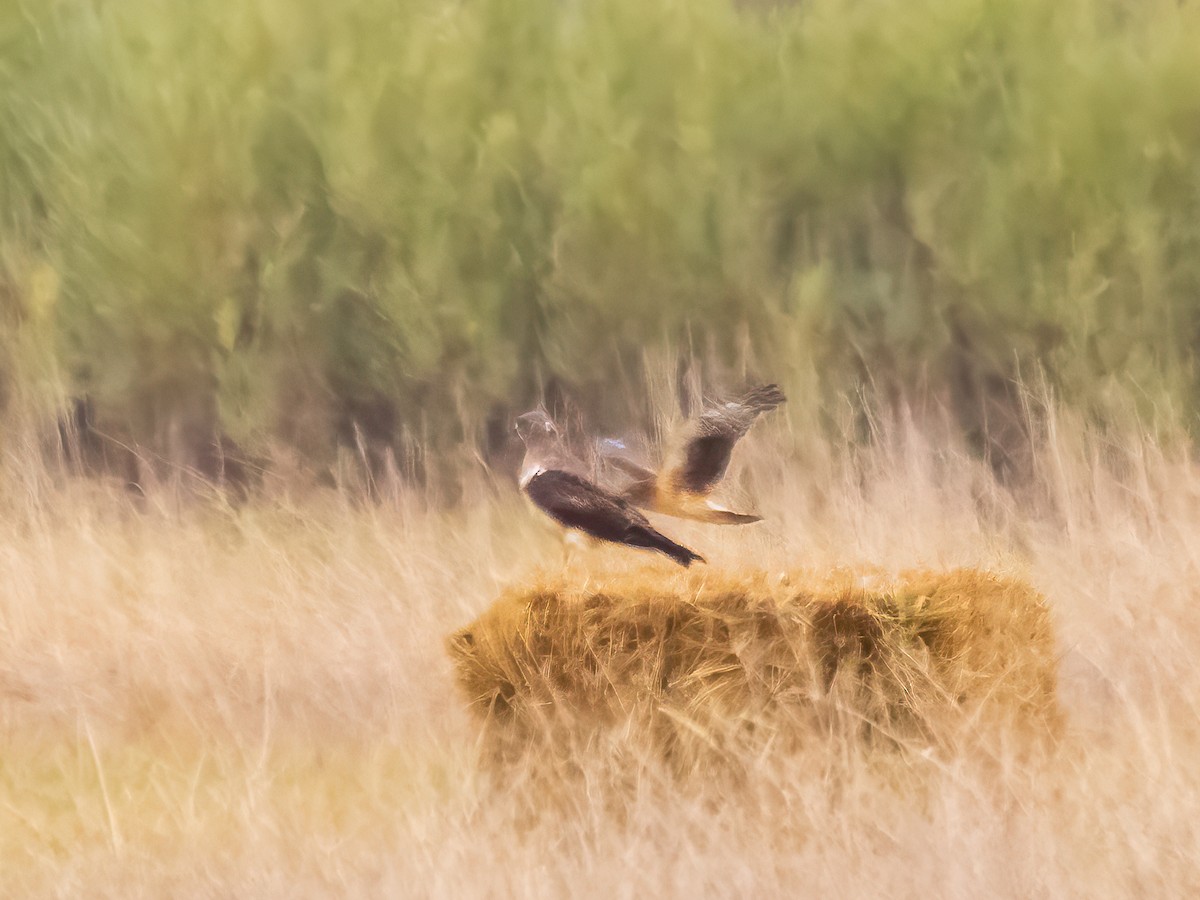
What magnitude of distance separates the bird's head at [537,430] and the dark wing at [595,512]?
0.15 meters

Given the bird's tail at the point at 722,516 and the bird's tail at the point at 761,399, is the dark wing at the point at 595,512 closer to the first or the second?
the bird's tail at the point at 722,516

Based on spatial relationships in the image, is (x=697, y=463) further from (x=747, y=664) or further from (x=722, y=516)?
(x=747, y=664)

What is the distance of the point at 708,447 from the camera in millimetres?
4977

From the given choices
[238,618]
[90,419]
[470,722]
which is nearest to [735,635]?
[470,722]

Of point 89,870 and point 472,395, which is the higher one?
point 472,395

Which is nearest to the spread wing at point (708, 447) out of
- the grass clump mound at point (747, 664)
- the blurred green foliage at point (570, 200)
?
the grass clump mound at point (747, 664)

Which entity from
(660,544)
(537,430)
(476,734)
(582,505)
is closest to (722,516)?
(660,544)

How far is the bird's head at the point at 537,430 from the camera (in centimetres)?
506

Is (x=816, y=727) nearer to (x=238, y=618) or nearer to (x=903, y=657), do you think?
(x=903, y=657)

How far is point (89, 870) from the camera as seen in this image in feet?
15.1

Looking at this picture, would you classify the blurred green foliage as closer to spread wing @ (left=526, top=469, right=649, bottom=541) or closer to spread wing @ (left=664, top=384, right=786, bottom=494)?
spread wing @ (left=664, top=384, right=786, bottom=494)

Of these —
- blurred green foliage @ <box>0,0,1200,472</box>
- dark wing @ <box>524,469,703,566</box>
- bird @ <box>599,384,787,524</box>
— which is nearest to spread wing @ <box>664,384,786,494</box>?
bird @ <box>599,384,787,524</box>

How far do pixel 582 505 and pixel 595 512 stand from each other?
5cm

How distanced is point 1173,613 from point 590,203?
5511 millimetres
